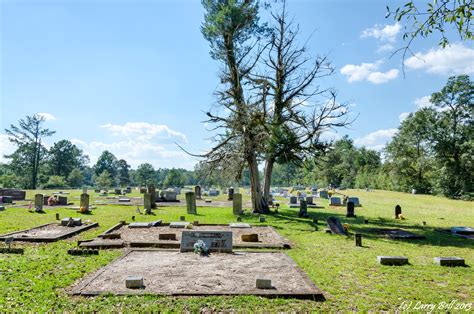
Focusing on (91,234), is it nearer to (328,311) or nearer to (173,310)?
(173,310)

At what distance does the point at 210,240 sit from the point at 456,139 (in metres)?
41.2

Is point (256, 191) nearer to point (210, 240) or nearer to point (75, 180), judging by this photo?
point (210, 240)

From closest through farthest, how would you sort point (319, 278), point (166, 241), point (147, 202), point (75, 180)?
1. point (319, 278)
2. point (166, 241)
3. point (147, 202)
4. point (75, 180)

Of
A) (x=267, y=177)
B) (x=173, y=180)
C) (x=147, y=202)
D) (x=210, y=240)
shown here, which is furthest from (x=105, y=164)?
(x=210, y=240)

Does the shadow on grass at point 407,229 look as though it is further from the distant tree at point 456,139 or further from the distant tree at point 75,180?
the distant tree at point 75,180

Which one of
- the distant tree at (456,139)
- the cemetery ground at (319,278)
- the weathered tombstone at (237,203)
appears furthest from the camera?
the distant tree at (456,139)

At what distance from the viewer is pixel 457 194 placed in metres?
38.5

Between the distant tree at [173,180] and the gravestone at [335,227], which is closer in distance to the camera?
the gravestone at [335,227]

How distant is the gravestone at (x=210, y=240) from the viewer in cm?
999

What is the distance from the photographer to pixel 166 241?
1113 centimetres

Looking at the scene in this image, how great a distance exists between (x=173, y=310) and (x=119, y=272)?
2.68 meters

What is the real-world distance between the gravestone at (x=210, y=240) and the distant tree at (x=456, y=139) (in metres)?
37.0

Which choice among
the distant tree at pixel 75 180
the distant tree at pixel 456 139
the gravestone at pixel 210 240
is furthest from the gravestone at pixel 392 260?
the distant tree at pixel 75 180

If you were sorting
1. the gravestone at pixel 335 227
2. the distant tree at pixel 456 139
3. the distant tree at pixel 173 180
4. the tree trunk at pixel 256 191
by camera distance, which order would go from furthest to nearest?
the distant tree at pixel 173 180
the distant tree at pixel 456 139
the tree trunk at pixel 256 191
the gravestone at pixel 335 227
